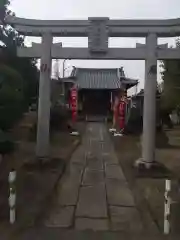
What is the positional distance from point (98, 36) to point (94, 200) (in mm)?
5121

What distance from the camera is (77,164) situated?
13008mm

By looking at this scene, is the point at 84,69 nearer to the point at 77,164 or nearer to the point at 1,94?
the point at 77,164

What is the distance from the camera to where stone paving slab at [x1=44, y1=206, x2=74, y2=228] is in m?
6.20

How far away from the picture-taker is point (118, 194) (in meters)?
8.60

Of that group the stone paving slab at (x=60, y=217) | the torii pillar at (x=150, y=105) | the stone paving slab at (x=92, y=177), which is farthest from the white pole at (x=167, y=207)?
the torii pillar at (x=150, y=105)

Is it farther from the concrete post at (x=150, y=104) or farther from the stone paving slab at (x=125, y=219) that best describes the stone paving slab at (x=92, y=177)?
the stone paving slab at (x=125, y=219)

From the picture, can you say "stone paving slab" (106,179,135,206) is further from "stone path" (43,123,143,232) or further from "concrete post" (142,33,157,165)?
"concrete post" (142,33,157,165)

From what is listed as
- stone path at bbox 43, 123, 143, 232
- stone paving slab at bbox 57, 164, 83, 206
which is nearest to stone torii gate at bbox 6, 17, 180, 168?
stone paving slab at bbox 57, 164, 83, 206

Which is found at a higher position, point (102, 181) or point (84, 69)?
point (84, 69)

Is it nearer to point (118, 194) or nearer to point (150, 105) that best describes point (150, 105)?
point (150, 105)

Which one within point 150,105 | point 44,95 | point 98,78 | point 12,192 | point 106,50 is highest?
point 98,78

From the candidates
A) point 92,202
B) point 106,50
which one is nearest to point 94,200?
point 92,202

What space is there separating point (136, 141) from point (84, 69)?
994 inches

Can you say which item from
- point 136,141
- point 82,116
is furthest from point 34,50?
point 82,116
